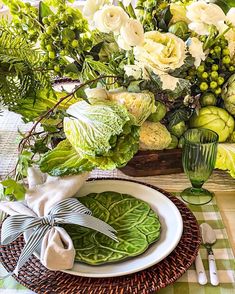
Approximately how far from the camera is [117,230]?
80 cm

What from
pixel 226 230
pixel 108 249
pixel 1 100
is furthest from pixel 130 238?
pixel 1 100

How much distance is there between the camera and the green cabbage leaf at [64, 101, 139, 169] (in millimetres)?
840

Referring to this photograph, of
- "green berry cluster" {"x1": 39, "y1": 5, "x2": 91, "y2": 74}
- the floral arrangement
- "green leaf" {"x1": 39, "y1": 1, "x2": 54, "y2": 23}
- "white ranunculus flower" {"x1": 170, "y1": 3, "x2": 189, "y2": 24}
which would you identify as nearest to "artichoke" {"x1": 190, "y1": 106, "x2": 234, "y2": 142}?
the floral arrangement

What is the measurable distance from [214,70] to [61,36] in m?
0.37

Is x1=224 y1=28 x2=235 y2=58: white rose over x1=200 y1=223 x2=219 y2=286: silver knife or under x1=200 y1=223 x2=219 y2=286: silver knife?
over

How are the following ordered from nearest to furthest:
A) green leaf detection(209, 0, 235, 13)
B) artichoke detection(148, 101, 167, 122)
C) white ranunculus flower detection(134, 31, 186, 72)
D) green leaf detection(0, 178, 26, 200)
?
green leaf detection(0, 178, 26, 200) < white ranunculus flower detection(134, 31, 186, 72) < artichoke detection(148, 101, 167, 122) < green leaf detection(209, 0, 235, 13)

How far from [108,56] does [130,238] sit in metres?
0.48

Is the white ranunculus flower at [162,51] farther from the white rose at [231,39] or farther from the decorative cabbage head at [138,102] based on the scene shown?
the white rose at [231,39]

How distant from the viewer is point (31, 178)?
0.84m

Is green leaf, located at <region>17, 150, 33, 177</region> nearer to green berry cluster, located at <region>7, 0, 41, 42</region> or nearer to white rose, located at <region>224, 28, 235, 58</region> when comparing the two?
green berry cluster, located at <region>7, 0, 41, 42</region>

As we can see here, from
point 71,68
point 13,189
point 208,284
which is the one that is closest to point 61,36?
point 71,68

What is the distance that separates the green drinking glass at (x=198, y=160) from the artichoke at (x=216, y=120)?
60 millimetres

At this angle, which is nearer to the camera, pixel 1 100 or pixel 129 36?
pixel 129 36

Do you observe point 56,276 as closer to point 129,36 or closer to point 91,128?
point 91,128
